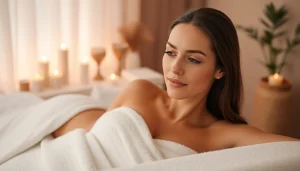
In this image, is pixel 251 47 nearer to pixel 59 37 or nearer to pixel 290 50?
pixel 290 50

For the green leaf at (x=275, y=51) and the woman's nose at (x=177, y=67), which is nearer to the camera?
the woman's nose at (x=177, y=67)

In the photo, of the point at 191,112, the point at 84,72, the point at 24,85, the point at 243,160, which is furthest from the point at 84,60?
the point at 243,160

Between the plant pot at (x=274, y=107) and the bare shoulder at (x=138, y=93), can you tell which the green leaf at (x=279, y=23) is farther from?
the bare shoulder at (x=138, y=93)

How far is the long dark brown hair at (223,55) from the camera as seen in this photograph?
4.48 ft

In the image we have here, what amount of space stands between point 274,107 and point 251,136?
139 centimetres

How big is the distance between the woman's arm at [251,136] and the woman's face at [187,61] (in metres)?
0.23

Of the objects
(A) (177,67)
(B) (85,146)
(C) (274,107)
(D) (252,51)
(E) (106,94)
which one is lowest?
(C) (274,107)

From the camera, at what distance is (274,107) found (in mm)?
2732

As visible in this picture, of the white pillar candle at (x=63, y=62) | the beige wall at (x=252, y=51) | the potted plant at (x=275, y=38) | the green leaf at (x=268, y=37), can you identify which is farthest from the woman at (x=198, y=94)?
the beige wall at (x=252, y=51)

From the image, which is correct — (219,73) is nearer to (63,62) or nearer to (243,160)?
(243,160)

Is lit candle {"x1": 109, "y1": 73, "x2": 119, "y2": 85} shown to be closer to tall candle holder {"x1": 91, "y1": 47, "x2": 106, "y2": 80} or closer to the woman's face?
tall candle holder {"x1": 91, "y1": 47, "x2": 106, "y2": 80}

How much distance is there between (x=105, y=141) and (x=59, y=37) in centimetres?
168

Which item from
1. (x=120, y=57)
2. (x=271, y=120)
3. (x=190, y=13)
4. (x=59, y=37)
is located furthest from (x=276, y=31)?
(x=190, y=13)

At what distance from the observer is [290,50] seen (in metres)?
2.93
